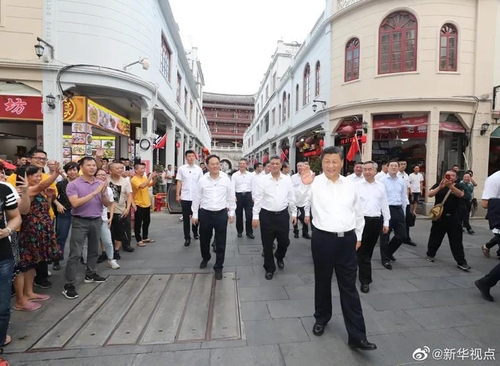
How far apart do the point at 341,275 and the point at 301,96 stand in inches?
601

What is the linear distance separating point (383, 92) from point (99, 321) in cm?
1099

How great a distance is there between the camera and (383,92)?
33.5 ft

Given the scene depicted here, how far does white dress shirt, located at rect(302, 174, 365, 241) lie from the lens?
8.45ft

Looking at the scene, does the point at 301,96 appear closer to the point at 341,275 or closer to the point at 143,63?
the point at 143,63

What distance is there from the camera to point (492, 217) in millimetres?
3709

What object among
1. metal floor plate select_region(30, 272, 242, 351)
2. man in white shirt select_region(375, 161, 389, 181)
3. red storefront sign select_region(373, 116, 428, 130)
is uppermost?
red storefront sign select_region(373, 116, 428, 130)

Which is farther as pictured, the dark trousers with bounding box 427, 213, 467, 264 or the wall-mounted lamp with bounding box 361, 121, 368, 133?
the wall-mounted lamp with bounding box 361, 121, 368, 133

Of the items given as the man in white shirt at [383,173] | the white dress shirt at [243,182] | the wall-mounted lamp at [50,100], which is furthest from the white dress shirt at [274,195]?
the wall-mounted lamp at [50,100]

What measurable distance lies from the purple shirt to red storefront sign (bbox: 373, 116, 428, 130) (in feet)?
33.0

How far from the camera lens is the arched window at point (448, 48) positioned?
9.78 metres

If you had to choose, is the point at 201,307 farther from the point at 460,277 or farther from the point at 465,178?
the point at 465,178

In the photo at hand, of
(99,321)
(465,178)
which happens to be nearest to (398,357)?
(99,321)

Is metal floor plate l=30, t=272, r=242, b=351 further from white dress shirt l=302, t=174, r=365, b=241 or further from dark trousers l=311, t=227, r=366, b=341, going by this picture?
Answer: white dress shirt l=302, t=174, r=365, b=241

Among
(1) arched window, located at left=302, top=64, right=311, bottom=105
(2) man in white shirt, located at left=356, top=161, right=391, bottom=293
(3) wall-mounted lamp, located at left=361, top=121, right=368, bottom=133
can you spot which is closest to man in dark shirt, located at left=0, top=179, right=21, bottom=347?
(2) man in white shirt, located at left=356, top=161, right=391, bottom=293
